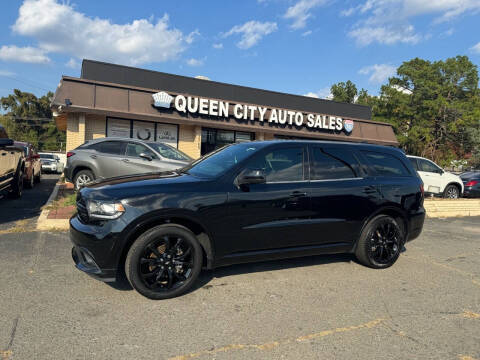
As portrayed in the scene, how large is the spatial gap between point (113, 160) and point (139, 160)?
27.5 inches

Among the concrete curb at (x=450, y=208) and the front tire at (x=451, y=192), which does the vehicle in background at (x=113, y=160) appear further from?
the front tire at (x=451, y=192)

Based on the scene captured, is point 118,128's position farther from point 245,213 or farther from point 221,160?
point 245,213

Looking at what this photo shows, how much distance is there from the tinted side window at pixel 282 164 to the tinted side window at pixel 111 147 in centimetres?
620

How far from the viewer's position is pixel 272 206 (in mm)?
4016

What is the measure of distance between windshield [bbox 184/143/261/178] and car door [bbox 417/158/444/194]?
442 inches

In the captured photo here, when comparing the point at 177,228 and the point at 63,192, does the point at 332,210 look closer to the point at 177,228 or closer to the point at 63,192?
the point at 177,228

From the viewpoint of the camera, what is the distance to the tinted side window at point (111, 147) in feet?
30.7

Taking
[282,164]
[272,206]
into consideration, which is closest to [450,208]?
[282,164]

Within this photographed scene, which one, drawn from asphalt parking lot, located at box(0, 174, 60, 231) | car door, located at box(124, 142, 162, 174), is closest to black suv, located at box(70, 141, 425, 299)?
Result: asphalt parking lot, located at box(0, 174, 60, 231)

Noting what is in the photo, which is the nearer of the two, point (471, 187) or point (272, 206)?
point (272, 206)

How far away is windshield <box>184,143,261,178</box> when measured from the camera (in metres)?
4.12

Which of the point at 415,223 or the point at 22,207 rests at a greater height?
the point at 415,223

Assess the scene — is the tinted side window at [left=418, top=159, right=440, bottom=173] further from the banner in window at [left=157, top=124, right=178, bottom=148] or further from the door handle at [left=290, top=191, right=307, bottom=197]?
the door handle at [left=290, top=191, right=307, bottom=197]

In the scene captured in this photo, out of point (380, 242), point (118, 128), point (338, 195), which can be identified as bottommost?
point (380, 242)
